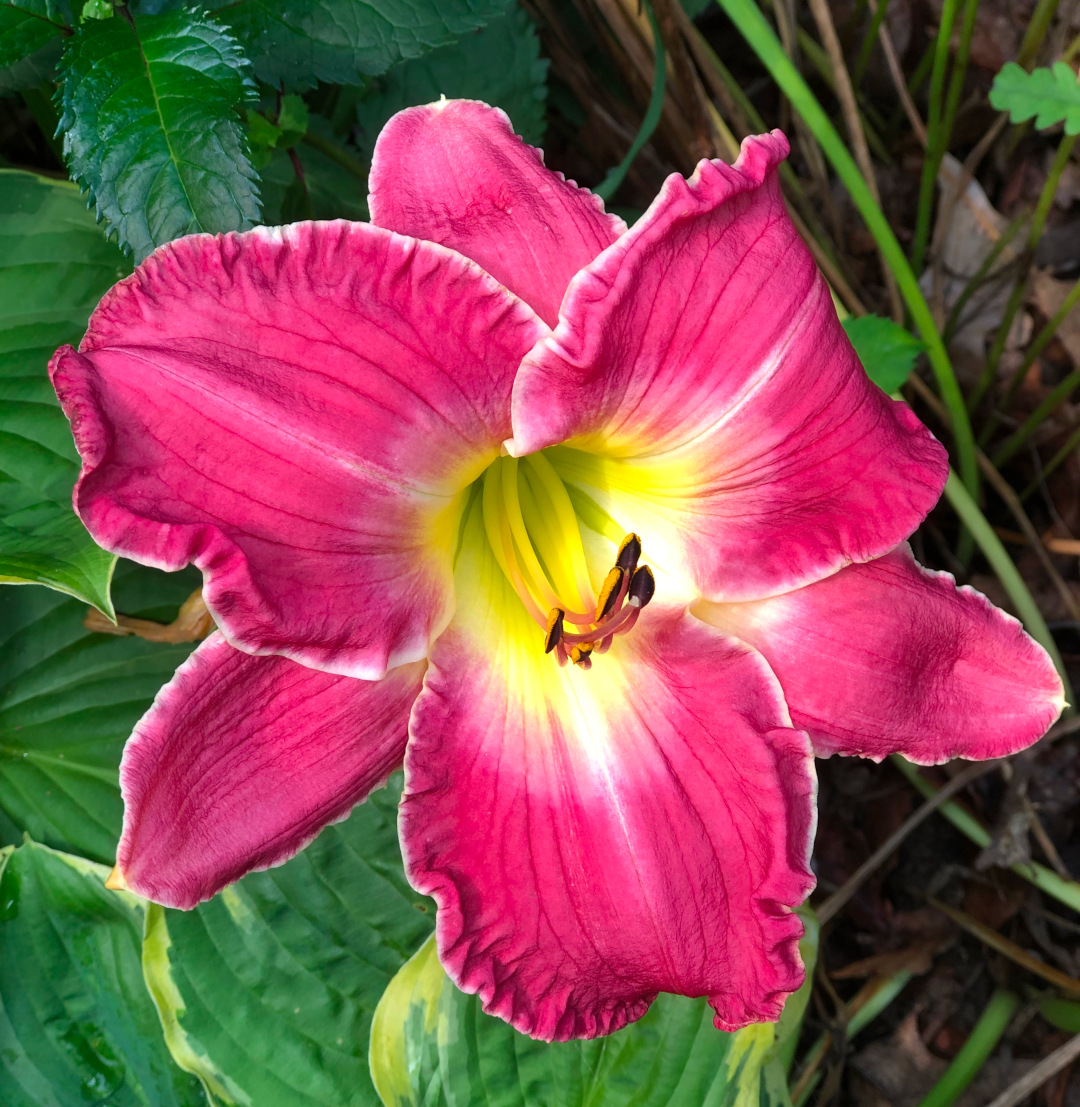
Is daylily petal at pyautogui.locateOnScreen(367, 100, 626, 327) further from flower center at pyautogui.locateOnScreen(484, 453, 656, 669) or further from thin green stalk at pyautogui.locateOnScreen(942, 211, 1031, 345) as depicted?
thin green stalk at pyautogui.locateOnScreen(942, 211, 1031, 345)

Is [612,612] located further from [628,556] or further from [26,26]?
[26,26]

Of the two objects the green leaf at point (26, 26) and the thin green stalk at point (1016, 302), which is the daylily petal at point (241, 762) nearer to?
the green leaf at point (26, 26)

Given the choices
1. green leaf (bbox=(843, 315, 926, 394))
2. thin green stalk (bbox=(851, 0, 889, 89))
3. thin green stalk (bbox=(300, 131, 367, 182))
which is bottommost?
thin green stalk (bbox=(300, 131, 367, 182))

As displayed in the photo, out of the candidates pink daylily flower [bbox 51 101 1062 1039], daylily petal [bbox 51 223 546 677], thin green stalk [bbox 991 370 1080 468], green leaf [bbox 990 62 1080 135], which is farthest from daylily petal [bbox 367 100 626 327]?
thin green stalk [bbox 991 370 1080 468]

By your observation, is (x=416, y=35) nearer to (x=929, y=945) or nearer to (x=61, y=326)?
(x=61, y=326)

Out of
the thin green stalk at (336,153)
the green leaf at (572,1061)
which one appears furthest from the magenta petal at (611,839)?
the thin green stalk at (336,153)

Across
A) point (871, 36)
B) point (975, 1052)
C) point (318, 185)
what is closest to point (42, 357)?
point (318, 185)

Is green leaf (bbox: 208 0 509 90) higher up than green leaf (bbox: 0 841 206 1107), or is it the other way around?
green leaf (bbox: 208 0 509 90)

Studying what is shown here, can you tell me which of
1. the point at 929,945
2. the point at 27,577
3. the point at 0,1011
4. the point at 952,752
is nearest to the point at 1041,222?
the point at 952,752
